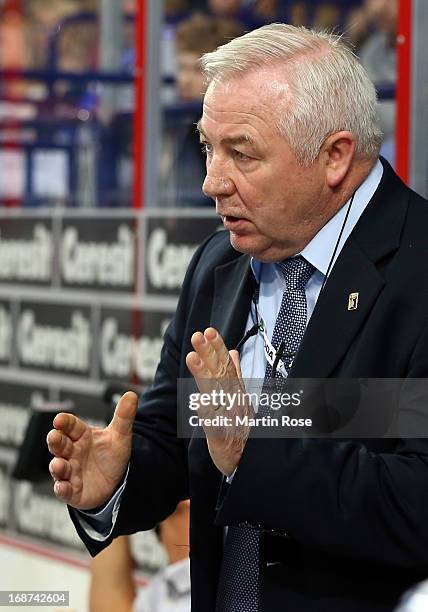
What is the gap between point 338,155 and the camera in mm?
1776

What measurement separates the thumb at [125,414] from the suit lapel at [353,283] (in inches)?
9.8

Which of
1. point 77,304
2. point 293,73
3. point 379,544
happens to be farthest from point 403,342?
point 77,304

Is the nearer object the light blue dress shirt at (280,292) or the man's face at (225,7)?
the light blue dress shirt at (280,292)

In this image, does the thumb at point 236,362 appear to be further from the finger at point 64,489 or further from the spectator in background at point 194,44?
the spectator in background at point 194,44

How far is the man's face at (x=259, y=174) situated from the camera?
68.7 inches

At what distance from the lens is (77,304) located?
13.8 feet

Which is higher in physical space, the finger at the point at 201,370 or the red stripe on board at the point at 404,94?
the red stripe on board at the point at 404,94

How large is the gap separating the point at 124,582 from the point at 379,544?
164 centimetres

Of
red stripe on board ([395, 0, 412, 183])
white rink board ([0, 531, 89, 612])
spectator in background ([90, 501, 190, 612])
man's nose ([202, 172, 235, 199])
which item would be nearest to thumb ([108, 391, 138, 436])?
man's nose ([202, 172, 235, 199])

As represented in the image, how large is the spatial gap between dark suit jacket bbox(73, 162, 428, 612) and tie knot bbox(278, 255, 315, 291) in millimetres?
79

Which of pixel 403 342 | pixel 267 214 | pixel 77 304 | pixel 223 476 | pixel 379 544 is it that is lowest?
pixel 379 544

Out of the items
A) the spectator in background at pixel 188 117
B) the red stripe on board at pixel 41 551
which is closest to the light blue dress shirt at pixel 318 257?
the spectator in background at pixel 188 117

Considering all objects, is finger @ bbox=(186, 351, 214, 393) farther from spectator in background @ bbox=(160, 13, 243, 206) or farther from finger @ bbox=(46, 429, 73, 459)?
spectator in background @ bbox=(160, 13, 243, 206)

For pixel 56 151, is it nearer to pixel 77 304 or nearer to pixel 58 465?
pixel 77 304
